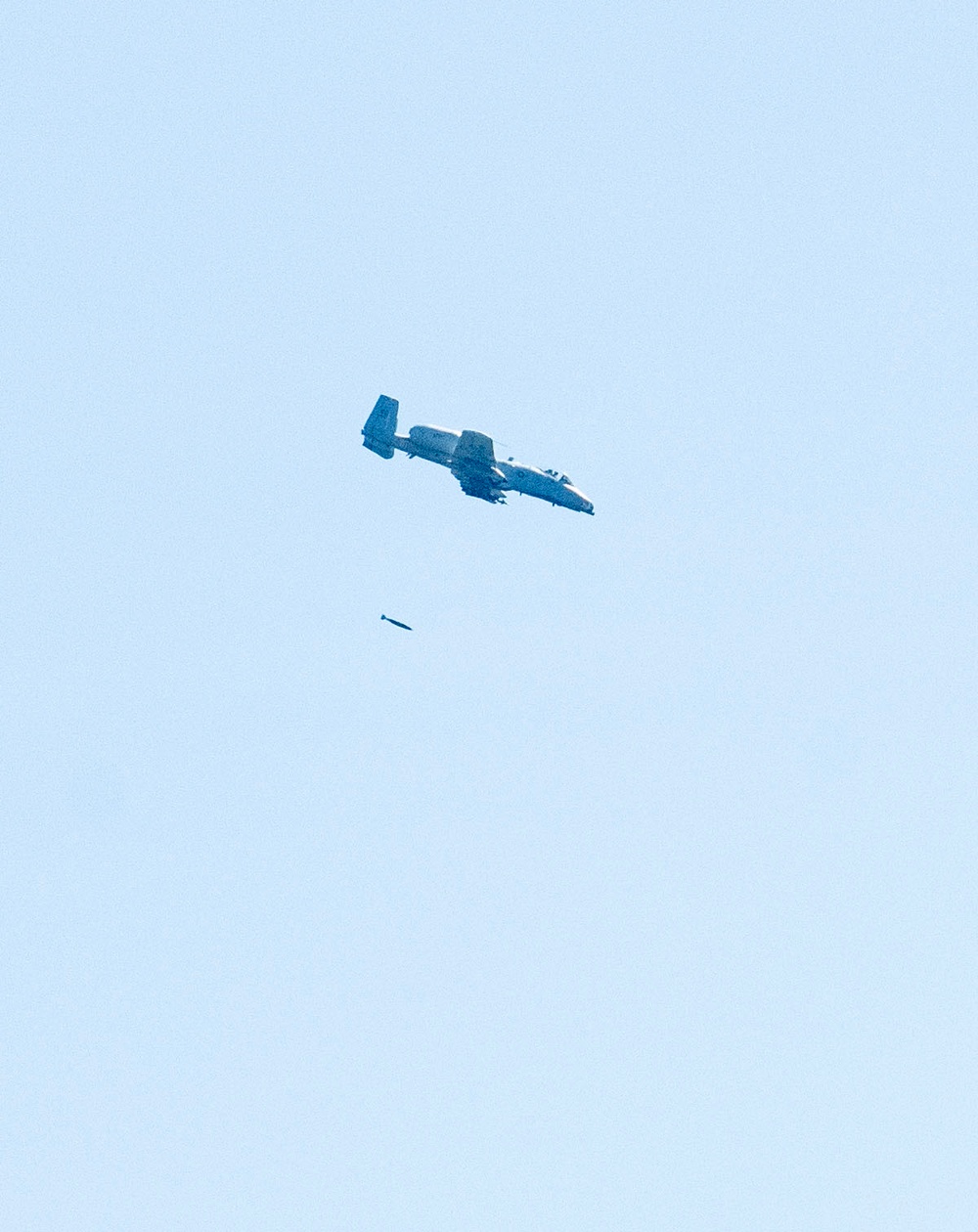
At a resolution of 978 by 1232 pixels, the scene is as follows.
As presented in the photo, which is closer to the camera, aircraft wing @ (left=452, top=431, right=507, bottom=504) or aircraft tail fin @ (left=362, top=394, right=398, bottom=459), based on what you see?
aircraft wing @ (left=452, top=431, right=507, bottom=504)

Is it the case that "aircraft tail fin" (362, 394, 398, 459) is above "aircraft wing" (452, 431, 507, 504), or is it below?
above

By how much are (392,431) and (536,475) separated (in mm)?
11764

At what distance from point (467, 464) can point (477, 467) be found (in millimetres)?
770

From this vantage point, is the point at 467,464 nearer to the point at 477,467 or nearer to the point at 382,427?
the point at 477,467

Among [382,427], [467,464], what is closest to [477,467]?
[467,464]

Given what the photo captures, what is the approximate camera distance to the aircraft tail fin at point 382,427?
17438 centimetres

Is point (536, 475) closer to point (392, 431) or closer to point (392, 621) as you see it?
point (392, 431)

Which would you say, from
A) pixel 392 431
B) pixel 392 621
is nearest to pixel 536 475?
pixel 392 431

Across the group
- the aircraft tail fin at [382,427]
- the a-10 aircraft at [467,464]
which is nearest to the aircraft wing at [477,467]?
the a-10 aircraft at [467,464]

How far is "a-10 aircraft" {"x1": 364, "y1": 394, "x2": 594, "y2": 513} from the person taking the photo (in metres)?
167

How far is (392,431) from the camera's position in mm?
174625

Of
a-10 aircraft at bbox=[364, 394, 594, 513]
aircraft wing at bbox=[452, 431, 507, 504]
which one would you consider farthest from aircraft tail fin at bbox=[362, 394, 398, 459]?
aircraft wing at bbox=[452, 431, 507, 504]

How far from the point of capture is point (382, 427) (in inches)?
6870

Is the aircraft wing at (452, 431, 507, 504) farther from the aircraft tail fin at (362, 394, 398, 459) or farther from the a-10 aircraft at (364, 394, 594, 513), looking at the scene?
the aircraft tail fin at (362, 394, 398, 459)
